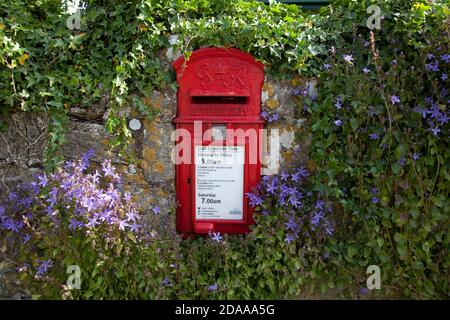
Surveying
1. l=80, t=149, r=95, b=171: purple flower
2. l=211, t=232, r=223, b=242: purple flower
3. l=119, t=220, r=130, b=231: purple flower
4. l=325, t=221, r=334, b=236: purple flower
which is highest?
l=80, t=149, r=95, b=171: purple flower

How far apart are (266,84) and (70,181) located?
1.45 m

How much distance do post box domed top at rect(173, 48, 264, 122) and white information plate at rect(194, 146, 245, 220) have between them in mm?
247

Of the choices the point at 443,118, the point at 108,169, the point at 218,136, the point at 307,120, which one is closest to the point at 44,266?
the point at 108,169

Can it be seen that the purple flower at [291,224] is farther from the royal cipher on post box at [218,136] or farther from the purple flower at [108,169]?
the purple flower at [108,169]

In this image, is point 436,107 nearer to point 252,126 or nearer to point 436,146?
point 436,146

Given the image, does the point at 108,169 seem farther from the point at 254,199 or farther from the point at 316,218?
the point at 316,218

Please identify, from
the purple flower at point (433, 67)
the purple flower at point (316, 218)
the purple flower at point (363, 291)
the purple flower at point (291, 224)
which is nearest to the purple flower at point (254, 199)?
the purple flower at point (291, 224)

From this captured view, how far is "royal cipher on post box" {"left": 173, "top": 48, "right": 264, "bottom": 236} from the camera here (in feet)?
9.40

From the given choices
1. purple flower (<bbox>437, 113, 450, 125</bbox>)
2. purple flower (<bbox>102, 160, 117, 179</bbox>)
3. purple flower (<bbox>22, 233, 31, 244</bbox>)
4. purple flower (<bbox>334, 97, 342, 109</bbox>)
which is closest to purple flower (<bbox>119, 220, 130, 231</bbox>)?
purple flower (<bbox>102, 160, 117, 179</bbox>)

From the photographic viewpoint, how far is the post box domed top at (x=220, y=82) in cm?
287

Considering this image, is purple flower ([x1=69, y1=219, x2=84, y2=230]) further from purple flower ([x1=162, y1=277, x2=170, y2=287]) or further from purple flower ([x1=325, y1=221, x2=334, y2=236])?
purple flower ([x1=325, y1=221, x2=334, y2=236])

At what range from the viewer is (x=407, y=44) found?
2.77 metres

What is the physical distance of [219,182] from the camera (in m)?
2.93

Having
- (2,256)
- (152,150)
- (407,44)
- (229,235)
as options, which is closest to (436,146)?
(407,44)
